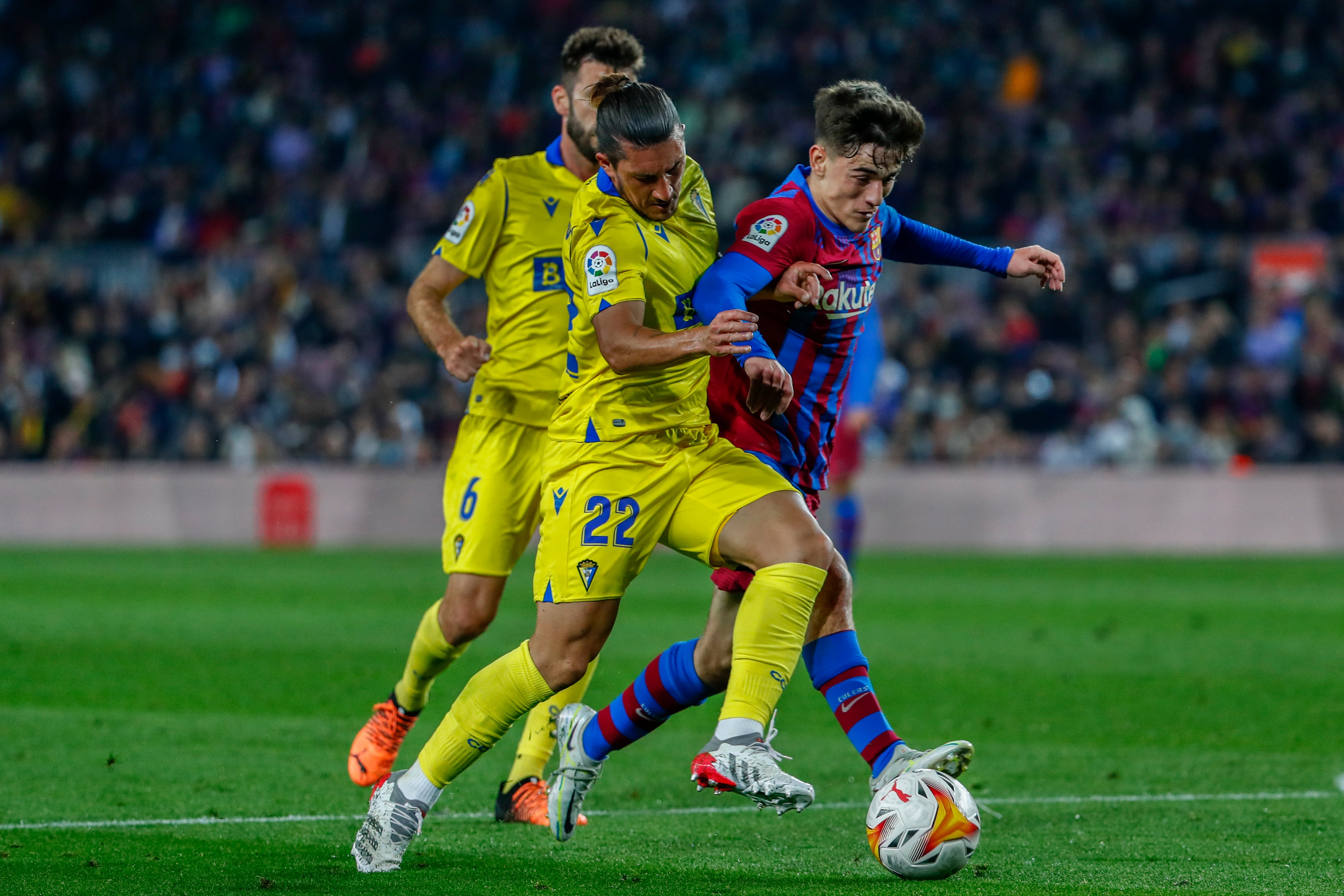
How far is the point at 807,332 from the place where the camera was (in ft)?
16.2

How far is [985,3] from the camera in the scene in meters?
24.4

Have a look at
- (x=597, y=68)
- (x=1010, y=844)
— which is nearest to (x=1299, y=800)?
(x=1010, y=844)

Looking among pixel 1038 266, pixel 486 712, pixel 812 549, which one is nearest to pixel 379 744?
pixel 486 712

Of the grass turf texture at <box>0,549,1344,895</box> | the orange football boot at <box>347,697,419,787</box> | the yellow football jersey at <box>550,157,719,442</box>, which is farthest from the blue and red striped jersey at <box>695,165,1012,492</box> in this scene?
the orange football boot at <box>347,697,419,787</box>

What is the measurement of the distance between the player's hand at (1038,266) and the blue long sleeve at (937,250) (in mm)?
44

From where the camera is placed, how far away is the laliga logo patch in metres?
4.57

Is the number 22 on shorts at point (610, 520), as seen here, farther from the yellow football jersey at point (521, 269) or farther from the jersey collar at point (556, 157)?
the jersey collar at point (556, 157)

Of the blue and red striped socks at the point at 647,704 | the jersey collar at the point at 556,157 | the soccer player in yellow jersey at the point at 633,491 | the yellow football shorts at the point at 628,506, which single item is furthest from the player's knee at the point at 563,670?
the jersey collar at the point at 556,157

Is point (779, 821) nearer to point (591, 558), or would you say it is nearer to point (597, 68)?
point (591, 558)

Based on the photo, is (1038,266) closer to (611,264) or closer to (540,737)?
(611,264)

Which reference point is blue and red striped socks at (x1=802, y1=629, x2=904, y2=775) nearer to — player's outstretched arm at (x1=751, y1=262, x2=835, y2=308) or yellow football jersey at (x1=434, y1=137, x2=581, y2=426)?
player's outstretched arm at (x1=751, y1=262, x2=835, y2=308)

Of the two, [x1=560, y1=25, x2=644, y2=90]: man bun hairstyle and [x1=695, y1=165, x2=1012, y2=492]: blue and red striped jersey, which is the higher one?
[x1=560, y1=25, x2=644, y2=90]: man bun hairstyle

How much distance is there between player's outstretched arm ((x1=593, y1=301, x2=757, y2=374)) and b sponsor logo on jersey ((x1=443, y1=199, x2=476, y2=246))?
56.7 inches

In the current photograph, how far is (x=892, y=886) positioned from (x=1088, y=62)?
20.6 m
